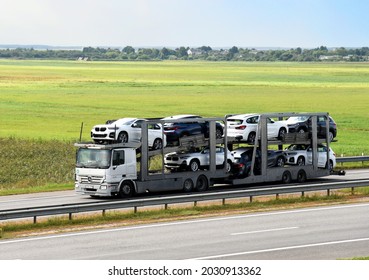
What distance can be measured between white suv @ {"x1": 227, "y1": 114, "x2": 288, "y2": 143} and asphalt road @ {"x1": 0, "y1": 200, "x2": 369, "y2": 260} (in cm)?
941

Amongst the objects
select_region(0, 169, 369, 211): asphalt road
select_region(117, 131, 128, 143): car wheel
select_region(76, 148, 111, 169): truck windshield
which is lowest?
select_region(0, 169, 369, 211): asphalt road

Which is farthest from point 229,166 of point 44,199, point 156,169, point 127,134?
point 44,199

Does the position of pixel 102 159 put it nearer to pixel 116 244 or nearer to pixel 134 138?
pixel 134 138

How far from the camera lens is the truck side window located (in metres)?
37.6

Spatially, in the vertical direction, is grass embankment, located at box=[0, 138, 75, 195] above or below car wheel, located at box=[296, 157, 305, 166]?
below

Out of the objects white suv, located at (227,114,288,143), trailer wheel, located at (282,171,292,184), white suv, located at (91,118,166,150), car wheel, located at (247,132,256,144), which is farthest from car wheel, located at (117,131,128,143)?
trailer wheel, located at (282,171,292,184)

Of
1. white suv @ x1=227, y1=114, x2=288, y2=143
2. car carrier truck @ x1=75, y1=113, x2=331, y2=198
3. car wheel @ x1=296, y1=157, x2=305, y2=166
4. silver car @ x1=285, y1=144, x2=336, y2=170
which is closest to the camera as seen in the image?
car carrier truck @ x1=75, y1=113, x2=331, y2=198

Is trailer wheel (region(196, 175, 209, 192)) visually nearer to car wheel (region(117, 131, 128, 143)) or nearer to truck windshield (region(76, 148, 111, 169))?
car wheel (region(117, 131, 128, 143))

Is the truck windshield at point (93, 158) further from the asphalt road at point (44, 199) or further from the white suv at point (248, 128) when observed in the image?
the white suv at point (248, 128)

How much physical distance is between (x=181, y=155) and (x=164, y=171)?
3.64ft

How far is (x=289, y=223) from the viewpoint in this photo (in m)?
30.8

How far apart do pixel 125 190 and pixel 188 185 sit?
323 centimetres
